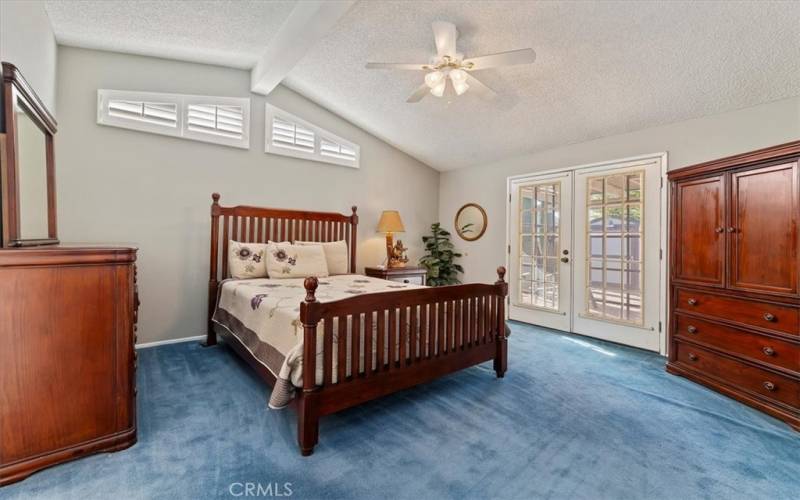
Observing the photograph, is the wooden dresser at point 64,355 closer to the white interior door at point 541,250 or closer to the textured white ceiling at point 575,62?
the textured white ceiling at point 575,62

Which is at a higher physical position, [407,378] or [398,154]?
[398,154]

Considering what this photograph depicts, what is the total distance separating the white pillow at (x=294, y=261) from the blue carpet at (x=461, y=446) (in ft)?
3.69

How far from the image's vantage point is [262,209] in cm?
388

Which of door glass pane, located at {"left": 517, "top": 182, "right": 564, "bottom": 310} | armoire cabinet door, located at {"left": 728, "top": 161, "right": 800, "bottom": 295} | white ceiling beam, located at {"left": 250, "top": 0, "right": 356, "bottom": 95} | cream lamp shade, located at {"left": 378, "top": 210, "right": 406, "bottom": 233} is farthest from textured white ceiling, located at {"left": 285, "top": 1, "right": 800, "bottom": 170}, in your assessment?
cream lamp shade, located at {"left": 378, "top": 210, "right": 406, "bottom": 233}

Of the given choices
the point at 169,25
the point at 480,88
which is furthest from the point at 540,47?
the point at 169,25

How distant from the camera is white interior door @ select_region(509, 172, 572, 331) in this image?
13.8 feet

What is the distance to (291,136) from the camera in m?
4.25

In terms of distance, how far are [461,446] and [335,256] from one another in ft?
8.72

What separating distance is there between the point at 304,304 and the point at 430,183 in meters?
4.25

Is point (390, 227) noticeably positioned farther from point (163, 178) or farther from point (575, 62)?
point (575, 62)

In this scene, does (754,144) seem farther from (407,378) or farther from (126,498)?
(126,498)

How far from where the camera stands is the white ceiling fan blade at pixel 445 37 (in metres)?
2.28

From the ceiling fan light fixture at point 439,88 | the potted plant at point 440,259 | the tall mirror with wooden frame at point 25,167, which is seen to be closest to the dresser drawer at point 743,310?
the ceiling fan light fixture at point 439,88

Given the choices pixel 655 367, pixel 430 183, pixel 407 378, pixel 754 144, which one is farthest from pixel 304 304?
pixel 430 183
